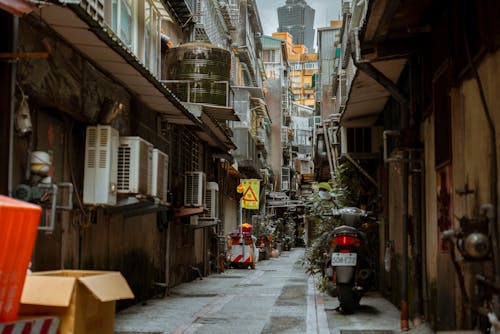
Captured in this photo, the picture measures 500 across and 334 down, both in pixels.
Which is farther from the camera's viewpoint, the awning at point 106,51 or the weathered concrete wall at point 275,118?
the weathered concrete wall at point 275,118

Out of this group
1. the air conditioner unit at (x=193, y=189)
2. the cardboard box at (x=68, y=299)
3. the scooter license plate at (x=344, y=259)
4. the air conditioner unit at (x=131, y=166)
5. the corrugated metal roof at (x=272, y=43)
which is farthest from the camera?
the corrugated metal roof at (x=272, y=43)

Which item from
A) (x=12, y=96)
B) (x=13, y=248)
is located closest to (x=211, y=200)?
(x=12, y=96)

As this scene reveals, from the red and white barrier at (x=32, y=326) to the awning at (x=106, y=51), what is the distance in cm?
345

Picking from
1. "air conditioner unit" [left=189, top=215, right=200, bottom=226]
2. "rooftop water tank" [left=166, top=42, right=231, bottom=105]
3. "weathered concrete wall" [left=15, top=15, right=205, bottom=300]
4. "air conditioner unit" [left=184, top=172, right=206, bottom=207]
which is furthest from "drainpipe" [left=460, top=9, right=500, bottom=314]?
"air conditioner unit" [left=189, top=215, right=200, bottom=226]

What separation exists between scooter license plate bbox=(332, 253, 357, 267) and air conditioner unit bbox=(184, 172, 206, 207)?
682 centimetres

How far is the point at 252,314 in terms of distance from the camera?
1170 centimetres

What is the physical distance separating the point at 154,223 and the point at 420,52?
762 cm

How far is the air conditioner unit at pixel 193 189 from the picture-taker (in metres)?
17.4

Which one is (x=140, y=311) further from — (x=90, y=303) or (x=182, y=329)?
(x=90, y=303)

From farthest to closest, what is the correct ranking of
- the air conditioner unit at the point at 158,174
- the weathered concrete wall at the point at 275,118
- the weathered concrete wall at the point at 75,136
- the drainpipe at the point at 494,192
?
the weathered concrete wall at the point at 275,118 → the air conditioner unit at the point at 158,174 → the weathered concrete wall at the point at 75,136 → the drainpipe at the point at 494,192

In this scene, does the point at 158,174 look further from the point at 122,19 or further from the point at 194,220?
the point at 194,220

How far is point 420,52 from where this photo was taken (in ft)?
30.5

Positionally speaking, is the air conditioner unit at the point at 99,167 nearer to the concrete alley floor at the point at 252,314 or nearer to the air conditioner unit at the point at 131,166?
the air conditioner unit at the point at 131,166

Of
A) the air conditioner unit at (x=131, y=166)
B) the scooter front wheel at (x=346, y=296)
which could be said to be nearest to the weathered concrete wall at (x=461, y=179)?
the scooter front wheel at (x=346, y=296)
